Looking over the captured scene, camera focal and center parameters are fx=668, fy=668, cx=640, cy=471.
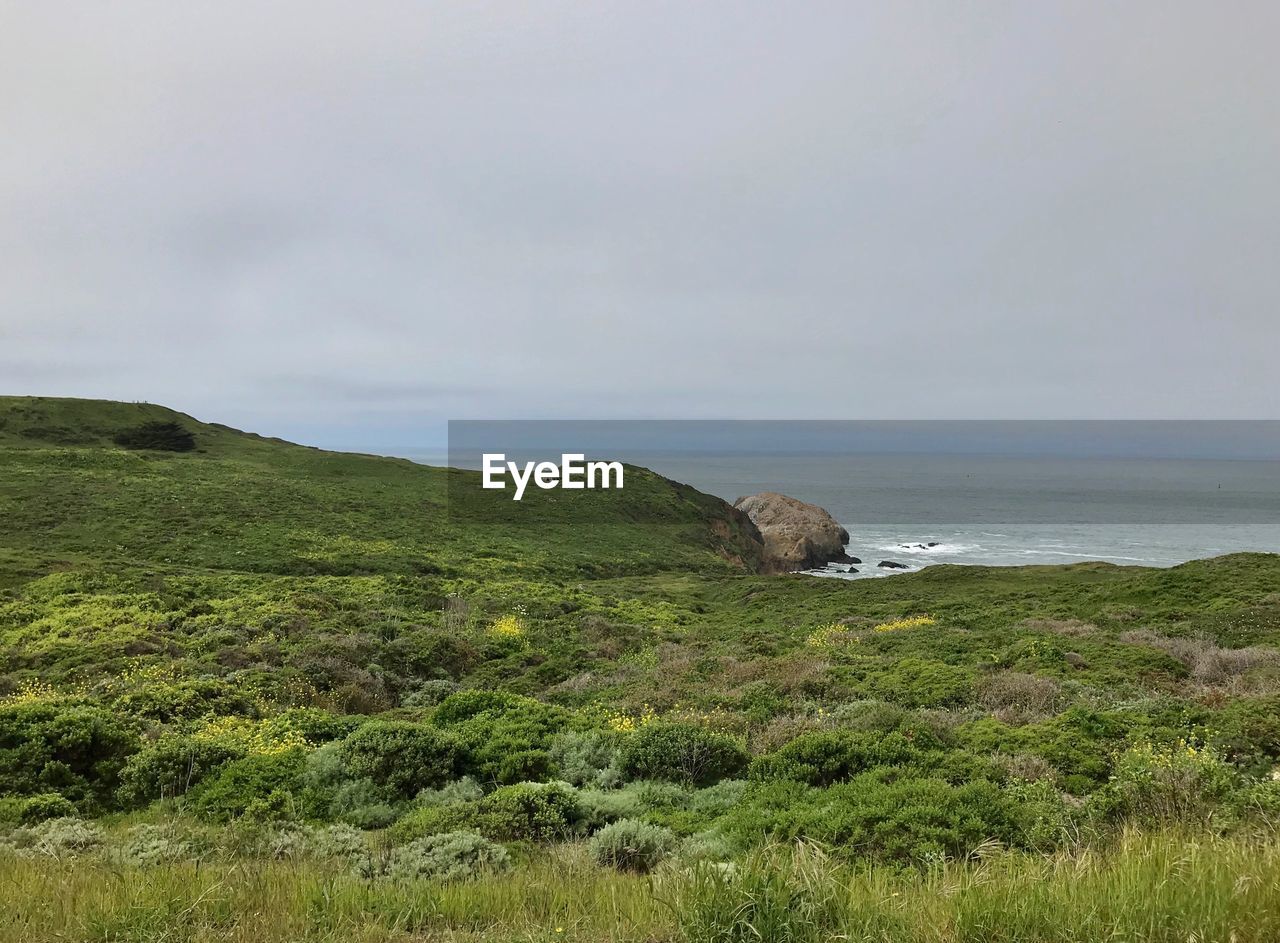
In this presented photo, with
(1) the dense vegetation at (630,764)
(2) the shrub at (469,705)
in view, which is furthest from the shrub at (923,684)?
(2) the shrub at (469,705)

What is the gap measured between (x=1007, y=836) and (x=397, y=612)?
798 inches

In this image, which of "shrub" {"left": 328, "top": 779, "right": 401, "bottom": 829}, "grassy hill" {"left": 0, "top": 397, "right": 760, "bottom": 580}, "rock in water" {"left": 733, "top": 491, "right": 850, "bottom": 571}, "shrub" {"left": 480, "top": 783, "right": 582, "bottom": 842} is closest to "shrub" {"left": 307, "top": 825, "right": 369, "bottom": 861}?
"shrub" {"left": 328, "top": 779, "right": 401, "bottom": 829}

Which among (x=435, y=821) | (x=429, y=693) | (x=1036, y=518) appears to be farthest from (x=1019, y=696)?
(x=1036, y=518)

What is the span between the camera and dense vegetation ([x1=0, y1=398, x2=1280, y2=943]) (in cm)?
403

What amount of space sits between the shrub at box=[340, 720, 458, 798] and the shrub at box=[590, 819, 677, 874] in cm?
332

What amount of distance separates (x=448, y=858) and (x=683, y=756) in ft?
12.5

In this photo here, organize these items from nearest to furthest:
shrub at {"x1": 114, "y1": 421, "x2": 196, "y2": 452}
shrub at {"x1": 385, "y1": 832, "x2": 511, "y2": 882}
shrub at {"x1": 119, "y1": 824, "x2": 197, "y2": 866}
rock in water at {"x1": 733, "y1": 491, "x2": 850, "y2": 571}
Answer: shrub at {"x1": 385, "y1": 832, "x2": 511, "y2": 882}, shrub at {"x1": 119, "y1": 824, "x2": 197, "y2": 866}, shrub at {"x1": 114, "y1": 421, "x2": 196, "y2": 452}, rock in water at {"x1": 733, "y1": 491, "x2": 850, "y2": 571}

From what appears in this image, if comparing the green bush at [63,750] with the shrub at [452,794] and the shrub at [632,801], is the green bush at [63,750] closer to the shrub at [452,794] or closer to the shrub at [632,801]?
the shrub at [452,794]

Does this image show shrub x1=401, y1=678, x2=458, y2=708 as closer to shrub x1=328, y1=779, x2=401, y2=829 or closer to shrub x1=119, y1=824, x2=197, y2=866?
shrub x1=328, y1=779, x2=401, y2=829

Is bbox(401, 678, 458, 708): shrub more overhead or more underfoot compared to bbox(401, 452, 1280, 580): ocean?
more overhead

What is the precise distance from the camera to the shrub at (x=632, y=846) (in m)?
5.85

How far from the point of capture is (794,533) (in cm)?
7175

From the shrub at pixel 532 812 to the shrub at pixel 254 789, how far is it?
7.65 feet

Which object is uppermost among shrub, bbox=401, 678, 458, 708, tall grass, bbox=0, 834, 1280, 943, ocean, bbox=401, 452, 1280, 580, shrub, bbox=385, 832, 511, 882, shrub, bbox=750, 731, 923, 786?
tall grass, bbox=0, 834, 1280, 943
